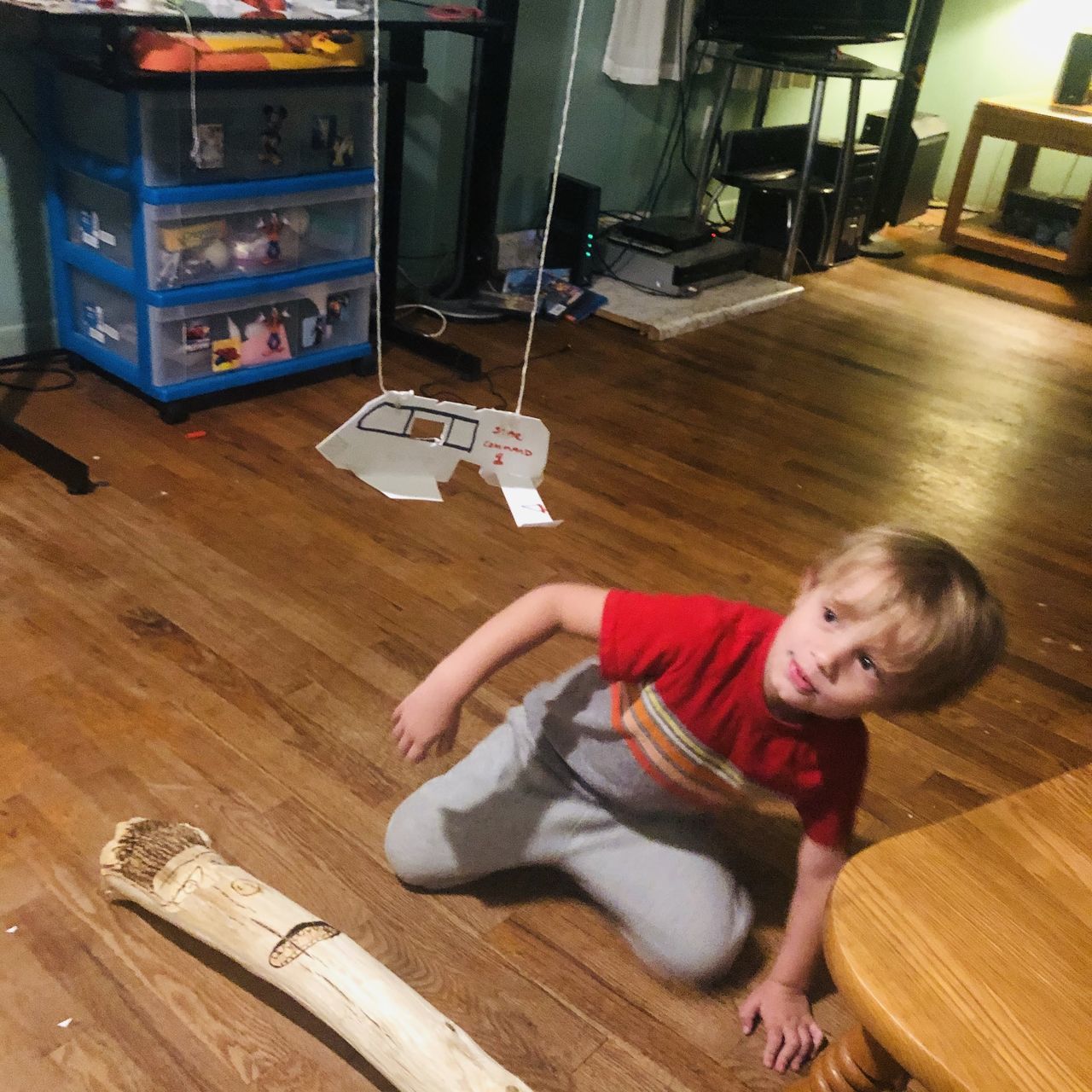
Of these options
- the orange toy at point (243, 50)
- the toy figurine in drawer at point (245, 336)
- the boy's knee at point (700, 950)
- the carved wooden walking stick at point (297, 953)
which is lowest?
the boy's knee at point (700, 950)

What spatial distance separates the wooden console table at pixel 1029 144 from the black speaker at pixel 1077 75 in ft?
0.35

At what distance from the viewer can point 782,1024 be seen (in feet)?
3.32

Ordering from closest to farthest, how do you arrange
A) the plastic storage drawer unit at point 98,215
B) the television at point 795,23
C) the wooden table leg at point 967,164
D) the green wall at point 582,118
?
1. the plastic storage drawer unit at point 98,215
2. the green wall at point 582,118
3. the television at point 795,23
4. the wooden table leg at point 967,164

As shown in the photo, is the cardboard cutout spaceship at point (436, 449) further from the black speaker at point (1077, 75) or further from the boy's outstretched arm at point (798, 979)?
the black speaker at point (1077, 75)

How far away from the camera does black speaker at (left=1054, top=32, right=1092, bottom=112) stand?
3699mm

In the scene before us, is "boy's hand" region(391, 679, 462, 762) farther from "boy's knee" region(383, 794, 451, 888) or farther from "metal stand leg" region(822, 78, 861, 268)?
"metal stand leg" region(822, 78, 861, 268)

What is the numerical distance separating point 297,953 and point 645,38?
278cm

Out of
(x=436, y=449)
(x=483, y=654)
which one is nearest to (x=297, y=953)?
(x=483, y=654)

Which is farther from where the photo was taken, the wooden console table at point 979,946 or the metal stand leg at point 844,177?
the metal stand leg at point 844,177

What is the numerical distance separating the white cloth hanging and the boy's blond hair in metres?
2.60

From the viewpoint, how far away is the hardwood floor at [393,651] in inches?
38.6

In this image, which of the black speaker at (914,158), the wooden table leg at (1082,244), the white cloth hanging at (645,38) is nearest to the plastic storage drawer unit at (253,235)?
the white cloth hanging at (645,38)

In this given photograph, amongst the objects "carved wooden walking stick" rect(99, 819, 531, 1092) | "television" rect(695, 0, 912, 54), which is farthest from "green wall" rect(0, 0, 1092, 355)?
"carved wooden walking stick" rect(99, 819, 531, 1092)

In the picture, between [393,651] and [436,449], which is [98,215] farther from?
[393,651]
